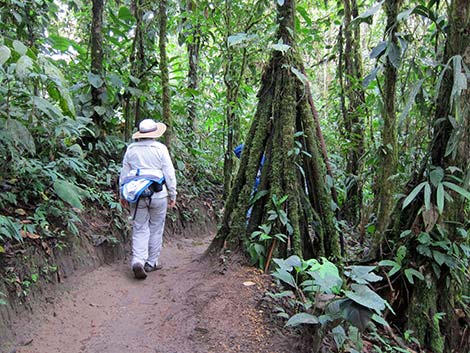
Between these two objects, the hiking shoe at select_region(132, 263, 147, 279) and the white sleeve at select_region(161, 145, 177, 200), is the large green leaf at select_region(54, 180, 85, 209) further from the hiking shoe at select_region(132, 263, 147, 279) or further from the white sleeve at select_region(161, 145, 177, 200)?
the white sleeve at select_region(161, 145, 177, 200)

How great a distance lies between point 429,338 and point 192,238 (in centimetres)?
442

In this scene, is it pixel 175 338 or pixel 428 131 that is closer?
pixel 175 338

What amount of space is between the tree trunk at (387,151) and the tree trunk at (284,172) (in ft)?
2.80

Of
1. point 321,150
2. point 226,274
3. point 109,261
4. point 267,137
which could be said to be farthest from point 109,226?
point 321,150

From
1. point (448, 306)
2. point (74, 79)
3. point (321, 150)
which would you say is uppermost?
point (74, 79)

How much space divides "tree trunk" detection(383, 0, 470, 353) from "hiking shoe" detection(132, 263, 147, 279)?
9.87ft

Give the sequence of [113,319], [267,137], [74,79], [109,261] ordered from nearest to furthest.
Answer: [113,319], [267,137], [109,261], [74,79]

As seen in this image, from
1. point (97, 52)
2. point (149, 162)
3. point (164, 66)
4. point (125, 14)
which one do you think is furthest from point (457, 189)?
point (125, 14)

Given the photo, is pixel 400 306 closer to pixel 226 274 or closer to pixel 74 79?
pixel 226 274

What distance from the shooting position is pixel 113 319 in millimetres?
3785

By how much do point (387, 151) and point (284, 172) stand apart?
152 cm

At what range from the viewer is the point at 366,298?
7.79 ft

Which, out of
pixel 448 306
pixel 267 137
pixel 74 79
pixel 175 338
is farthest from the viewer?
pixel 74 79

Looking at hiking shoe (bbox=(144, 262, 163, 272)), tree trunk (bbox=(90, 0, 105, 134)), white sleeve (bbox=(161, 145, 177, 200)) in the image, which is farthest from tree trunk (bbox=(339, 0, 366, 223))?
tree trunk (bbox=(90, 0, 105, 134))
